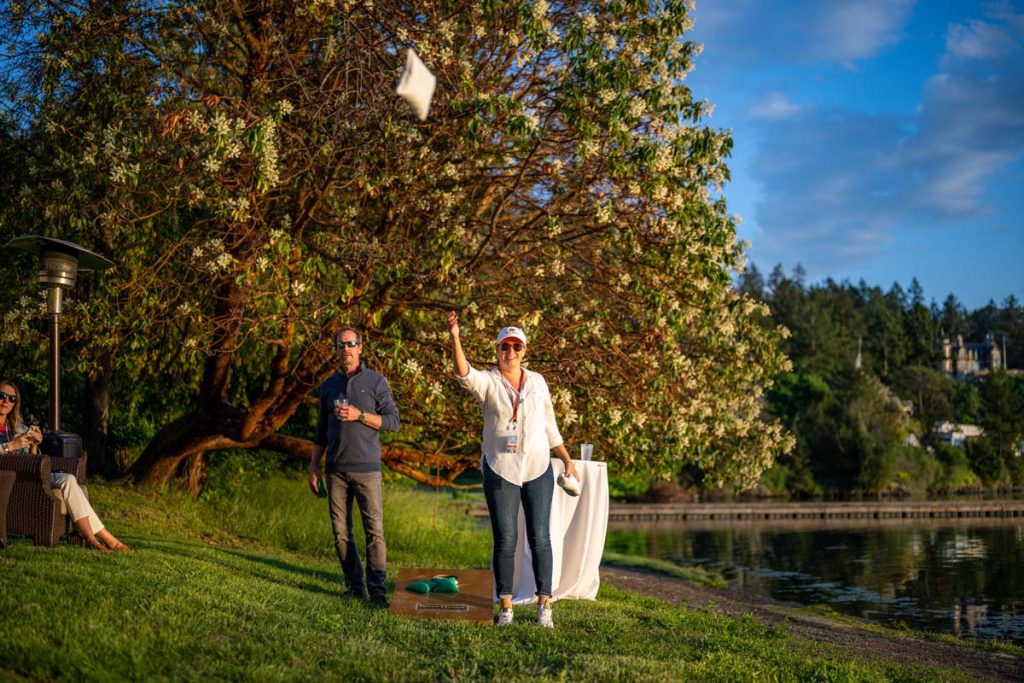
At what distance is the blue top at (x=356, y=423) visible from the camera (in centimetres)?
835

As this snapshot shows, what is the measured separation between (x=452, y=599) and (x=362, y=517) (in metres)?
1.08

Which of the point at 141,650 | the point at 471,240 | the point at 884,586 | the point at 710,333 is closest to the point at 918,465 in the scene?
the point at 884,586

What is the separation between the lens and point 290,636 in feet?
20.4

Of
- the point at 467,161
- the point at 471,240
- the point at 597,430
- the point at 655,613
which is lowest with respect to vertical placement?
the point at 655,613

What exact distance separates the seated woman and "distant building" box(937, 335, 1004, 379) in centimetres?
13933

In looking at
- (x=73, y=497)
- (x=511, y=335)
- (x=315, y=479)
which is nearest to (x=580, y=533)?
(x=315, y=479)

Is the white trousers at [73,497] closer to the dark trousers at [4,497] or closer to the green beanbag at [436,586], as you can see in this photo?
the dark trousers at [4,497]

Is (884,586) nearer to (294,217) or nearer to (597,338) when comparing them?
(597,338)

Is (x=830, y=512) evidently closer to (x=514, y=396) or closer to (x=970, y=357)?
(x=514, y=396)

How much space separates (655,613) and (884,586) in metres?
16.8

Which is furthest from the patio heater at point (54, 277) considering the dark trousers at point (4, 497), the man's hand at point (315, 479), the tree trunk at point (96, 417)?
the tree trunk at point (96, 417)

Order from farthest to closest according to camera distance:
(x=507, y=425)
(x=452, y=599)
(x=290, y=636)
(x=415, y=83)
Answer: (x=452, y=599)
(x=507, y=425)
(x=290, y=636)
(x=415, y=83)

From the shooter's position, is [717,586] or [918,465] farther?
[918,465]

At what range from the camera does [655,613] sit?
9773mm
